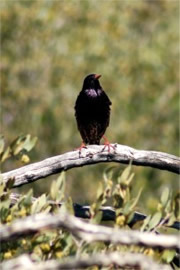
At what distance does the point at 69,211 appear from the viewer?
16.2 feet

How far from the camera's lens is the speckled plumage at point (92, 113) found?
8.84 m

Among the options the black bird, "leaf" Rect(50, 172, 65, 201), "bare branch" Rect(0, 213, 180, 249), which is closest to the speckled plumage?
the black bird

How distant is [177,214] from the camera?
4.91m

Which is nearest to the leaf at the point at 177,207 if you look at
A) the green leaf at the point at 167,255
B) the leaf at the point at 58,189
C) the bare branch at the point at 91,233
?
the green leaf at the point at 167,255

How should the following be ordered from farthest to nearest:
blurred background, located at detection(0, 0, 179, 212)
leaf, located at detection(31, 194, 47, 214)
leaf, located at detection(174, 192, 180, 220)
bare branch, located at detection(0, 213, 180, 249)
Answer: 1. blurred background, located at detection(0, 0, 179, 212)
2. leaf, located at detection(31, 194, 47, 214)
3. leaf, located at detection(174, 192, 180, 220)
4. bare branch, located at detection(0, 213, 180, 249)

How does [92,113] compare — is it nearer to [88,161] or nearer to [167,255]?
[88,161]

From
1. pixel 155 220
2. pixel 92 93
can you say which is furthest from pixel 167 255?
pixel 92 93

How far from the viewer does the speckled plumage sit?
8.84 metres

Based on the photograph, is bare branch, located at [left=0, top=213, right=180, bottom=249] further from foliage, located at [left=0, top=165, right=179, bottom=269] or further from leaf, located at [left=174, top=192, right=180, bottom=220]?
leaf, located at [left=174, top=192, right=180, bottom=220]

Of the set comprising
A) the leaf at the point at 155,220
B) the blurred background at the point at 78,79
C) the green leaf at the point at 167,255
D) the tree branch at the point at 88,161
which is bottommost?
Result: the green leaf at the point at 167,255

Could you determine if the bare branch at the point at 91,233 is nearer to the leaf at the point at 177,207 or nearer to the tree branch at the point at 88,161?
the leaf at the point at 177,207

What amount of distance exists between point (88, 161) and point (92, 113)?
233 centimetres

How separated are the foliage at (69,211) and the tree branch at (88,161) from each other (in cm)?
111

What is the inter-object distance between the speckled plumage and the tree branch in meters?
2.22
